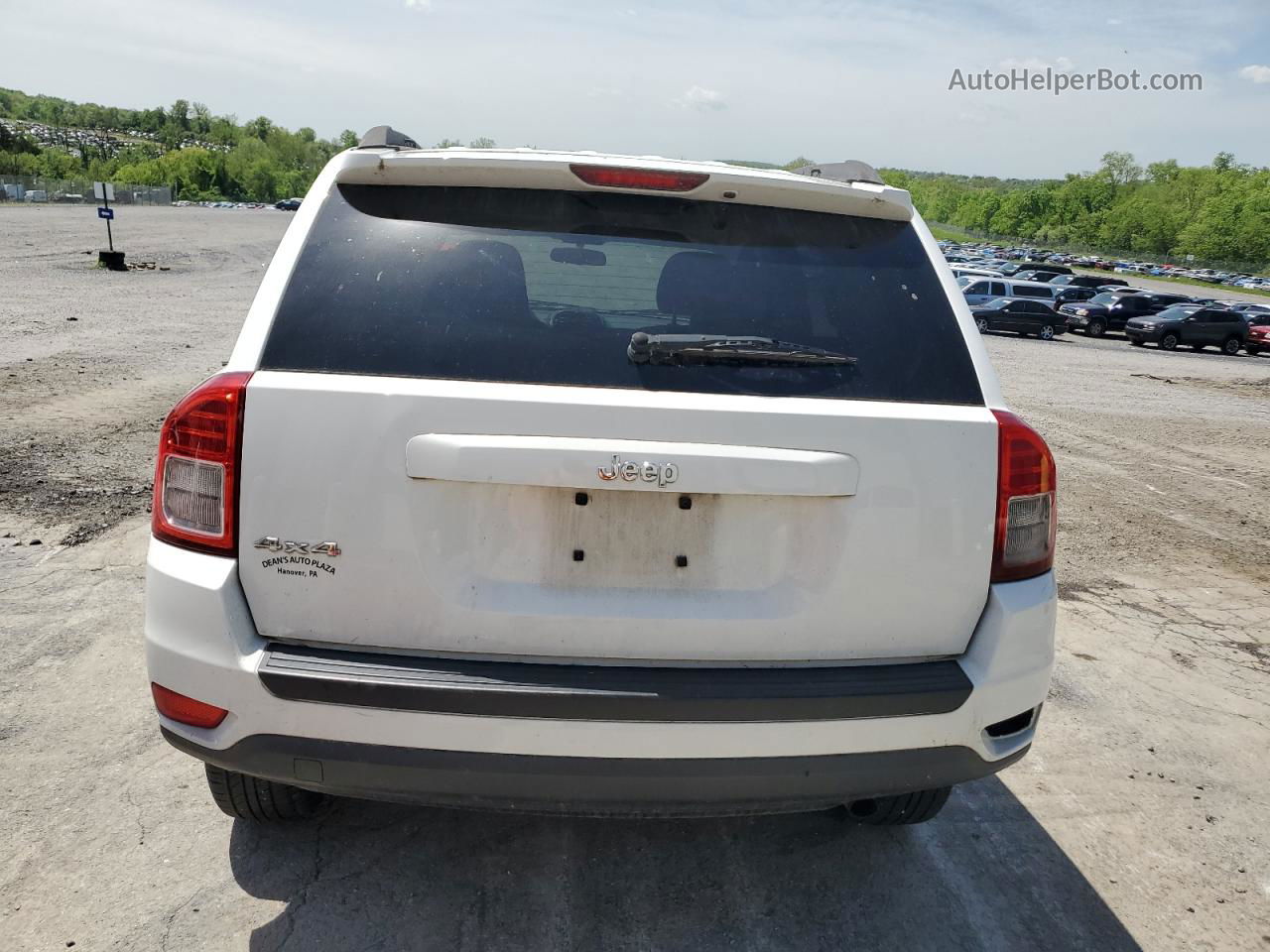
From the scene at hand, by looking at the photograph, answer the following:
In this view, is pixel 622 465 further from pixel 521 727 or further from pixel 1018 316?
pixel 1018 316

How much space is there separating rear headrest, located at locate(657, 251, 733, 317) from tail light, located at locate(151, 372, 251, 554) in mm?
1055

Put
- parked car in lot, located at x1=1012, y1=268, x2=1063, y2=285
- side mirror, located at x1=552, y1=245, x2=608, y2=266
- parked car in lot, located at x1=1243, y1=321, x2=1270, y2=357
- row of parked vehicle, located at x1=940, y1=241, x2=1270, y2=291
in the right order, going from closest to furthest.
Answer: side mirror, located at x1=552, y1=245, x2=608, y2=266
parked car in lot, located at x1=1243, y1=321, x2=1270, y2=357
parked car in lot, located at x1=1012, y1=268, x2=1063, y2=285
row of parked vehicle, located at x1=940, y1=241, x2=1270, y2=291

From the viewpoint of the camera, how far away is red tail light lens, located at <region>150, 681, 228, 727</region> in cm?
229

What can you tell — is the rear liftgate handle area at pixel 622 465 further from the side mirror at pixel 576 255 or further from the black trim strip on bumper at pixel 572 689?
the side mirror at pixel 576 255

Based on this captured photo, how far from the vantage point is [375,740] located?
2215 mm

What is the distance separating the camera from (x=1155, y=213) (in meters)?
137

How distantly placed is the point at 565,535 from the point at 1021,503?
119 centimetres

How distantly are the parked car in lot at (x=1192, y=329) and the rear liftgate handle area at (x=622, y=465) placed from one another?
34.9 m

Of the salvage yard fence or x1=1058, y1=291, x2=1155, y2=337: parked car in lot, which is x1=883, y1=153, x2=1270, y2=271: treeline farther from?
the salvage yard fence

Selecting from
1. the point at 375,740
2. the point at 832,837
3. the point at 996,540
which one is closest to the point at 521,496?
the point at 375,740

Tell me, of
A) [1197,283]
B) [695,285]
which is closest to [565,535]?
[695,285]

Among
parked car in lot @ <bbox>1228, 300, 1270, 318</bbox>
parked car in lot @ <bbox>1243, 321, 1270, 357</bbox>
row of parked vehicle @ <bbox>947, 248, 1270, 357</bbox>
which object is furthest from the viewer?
parked car in lot @ <bbox>1228, 300, 1270, 318</bbox>

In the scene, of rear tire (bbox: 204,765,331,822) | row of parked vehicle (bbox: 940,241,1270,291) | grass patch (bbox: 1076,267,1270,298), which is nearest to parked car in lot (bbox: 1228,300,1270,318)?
rear tire (bbox: 204,765,331,822)

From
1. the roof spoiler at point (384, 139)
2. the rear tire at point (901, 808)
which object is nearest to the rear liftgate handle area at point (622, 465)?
the roof spoiler at point (384, 139)
